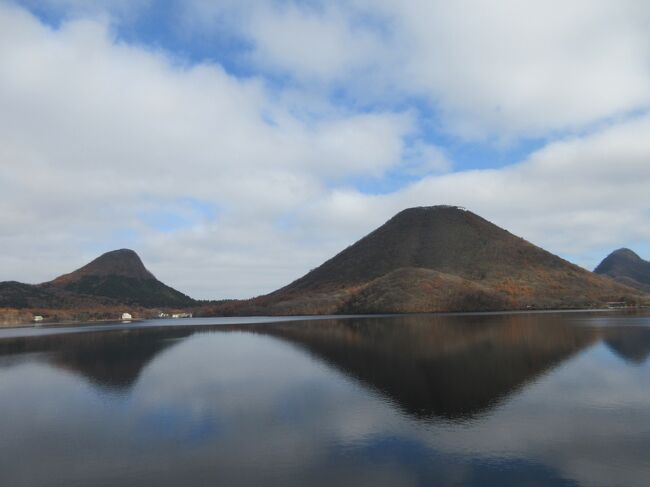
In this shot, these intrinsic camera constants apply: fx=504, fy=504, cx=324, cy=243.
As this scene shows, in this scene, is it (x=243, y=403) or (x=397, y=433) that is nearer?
(x=397, y=433)

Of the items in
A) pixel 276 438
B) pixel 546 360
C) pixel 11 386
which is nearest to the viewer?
pixel 276 438

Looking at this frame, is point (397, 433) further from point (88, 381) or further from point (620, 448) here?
point (88, 381)

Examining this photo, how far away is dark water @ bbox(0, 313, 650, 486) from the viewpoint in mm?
22062

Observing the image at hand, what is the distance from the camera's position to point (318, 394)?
129ft

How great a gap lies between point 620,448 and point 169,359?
55.9 m

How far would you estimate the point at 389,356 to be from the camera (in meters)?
59.4

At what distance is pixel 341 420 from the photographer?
101 feet

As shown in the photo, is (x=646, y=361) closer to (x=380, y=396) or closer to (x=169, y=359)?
(x=380, y=396)

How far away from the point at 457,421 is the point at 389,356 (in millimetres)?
30336

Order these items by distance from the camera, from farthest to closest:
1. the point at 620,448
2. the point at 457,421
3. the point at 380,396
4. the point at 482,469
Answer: the point at 380,396, the point at 457,421, the point at 620,448, the point at 482,469

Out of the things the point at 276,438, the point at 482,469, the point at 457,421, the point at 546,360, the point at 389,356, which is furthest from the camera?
the point at 389,356

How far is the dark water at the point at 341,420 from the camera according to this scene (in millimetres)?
22062

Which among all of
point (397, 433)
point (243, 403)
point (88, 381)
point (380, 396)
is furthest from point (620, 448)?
point (88, 381)

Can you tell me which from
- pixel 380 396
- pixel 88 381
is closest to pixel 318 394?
pixel 380 396
